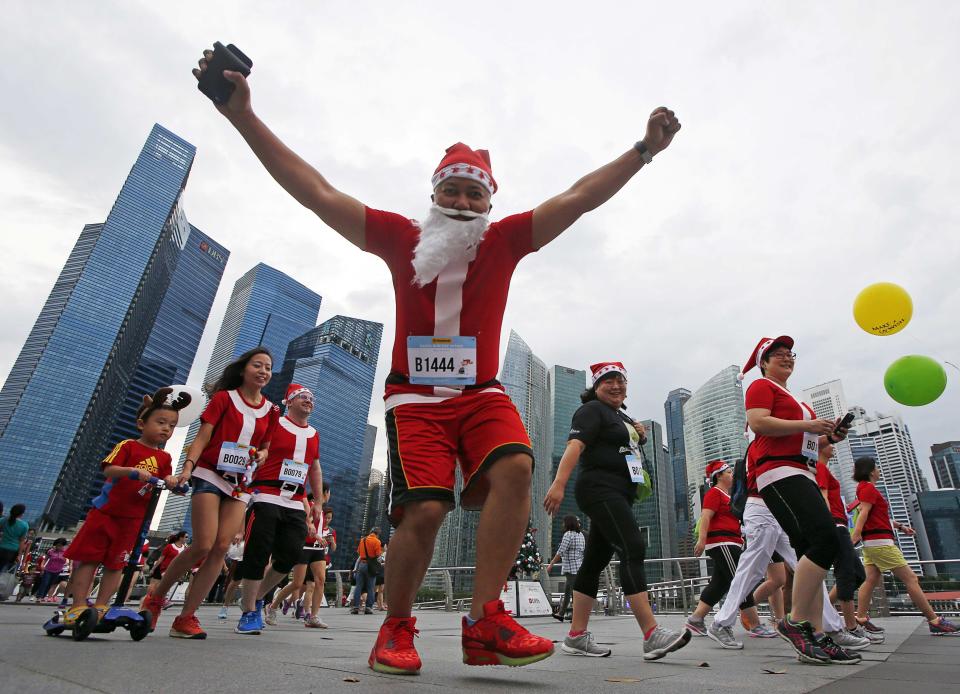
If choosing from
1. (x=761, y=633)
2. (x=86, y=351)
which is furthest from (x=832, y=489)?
(x=86, y=351)

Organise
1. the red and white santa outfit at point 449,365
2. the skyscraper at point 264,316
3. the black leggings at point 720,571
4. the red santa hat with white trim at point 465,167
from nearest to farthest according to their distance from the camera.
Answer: the red and white santa outfit at point 449,365 → the red santa hat with white trim at point 465,167 → the black leggings at point 720,571 → the skyscraper at point 264,316

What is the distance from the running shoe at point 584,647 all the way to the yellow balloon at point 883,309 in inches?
194

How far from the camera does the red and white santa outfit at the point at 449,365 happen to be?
2209 mm

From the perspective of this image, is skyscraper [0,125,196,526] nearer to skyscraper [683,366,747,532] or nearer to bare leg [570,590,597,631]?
skyscraper [683,366,747,532]

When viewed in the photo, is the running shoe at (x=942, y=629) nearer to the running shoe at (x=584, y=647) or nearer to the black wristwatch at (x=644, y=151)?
the running shoe at (x=584, y=647)

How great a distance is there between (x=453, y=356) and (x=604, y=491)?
6.28 ft

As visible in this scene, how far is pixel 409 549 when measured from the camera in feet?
7.11

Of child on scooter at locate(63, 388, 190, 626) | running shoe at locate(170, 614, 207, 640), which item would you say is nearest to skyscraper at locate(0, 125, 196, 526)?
child on scooter at locate(63, 388, 190, 626)

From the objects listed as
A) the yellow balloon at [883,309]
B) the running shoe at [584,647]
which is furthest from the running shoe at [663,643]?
the yellow balloon at [883,309]

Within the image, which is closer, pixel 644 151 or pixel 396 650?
pixel 396 650

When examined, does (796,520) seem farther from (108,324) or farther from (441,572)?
(108,324)

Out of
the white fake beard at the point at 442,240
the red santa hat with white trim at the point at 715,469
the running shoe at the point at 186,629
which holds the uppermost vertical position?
the red santa hat with white trim at the point at 715,469

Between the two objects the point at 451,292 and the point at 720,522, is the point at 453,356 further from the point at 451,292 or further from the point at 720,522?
the point at 720,522

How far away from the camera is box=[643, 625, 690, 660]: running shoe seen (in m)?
3.02
